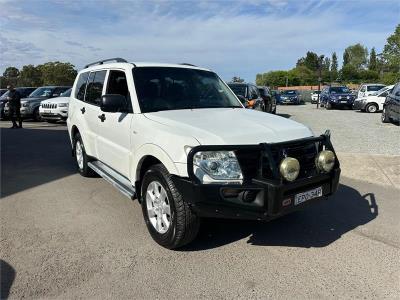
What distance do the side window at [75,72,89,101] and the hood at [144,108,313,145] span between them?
279cm

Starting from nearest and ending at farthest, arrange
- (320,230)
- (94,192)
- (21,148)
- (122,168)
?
(320,230) < (122,168) < (94,192) < (21,148)

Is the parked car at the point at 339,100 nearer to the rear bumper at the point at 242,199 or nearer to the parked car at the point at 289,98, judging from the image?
the parked car at the point at 289,98

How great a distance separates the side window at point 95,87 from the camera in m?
5.98

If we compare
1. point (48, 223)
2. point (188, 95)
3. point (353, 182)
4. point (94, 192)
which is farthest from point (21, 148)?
point (353, 182)

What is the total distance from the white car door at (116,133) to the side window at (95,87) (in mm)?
283

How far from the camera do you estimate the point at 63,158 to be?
30.2ft

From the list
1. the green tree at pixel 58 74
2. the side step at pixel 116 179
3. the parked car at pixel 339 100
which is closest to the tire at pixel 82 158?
the side step at pixel 116 179

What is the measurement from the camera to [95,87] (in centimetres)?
626

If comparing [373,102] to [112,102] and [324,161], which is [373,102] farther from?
[112,102]

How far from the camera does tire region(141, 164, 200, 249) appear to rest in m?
3.83

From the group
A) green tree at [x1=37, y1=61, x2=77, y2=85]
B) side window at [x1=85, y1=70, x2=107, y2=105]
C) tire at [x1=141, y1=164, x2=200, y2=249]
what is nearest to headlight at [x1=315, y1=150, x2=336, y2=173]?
tire at [x1=141, y1=164, x2=200, y2=249]

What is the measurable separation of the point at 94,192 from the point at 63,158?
3375mm

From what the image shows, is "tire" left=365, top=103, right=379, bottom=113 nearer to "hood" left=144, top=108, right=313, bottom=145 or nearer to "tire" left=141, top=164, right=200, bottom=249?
"hood" left=144, top=108, right=313, bottom=145

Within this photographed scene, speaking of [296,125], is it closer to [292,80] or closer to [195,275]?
[195,275]
